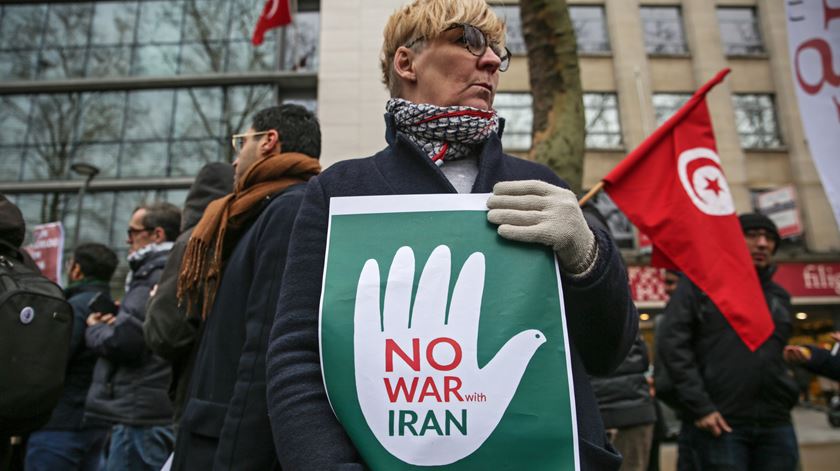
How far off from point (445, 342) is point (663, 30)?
2015 centimetres

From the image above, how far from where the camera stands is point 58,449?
12.4ft

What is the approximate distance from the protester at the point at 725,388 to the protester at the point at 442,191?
105 inches

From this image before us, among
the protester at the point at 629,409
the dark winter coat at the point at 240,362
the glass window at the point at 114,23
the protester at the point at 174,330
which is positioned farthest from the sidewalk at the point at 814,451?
the glass window at the point at 114,23

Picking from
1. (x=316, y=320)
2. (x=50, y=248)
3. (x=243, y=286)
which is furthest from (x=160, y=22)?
(x=316, y=320)

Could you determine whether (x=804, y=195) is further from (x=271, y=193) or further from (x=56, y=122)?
(x=56, y=122)

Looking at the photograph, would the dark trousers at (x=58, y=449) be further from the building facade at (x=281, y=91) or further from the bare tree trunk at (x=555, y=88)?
the building facade at (x=281, y=91)

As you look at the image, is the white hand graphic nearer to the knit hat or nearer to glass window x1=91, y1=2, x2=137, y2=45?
the knit hat

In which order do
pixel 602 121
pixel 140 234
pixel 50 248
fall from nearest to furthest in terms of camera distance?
1. pixel 140 234
2. pixel 50 248
3. pixel 602 121

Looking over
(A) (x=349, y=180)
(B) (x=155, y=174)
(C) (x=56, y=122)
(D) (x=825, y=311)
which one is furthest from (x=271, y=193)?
(D) (x=825, y=311)

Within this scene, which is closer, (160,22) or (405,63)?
(405,63)

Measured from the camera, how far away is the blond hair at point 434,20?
141 centimetres

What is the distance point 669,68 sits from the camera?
59.4ft

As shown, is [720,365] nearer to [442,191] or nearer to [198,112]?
[442,191]

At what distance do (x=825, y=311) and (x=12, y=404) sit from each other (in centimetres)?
2105
